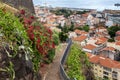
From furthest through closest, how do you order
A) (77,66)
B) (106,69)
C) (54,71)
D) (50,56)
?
(106,69) → (50,56) → (77,66) → (54,71)

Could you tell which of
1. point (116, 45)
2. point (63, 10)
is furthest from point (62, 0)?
point (116, 45)

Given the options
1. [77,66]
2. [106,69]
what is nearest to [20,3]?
[77,66]

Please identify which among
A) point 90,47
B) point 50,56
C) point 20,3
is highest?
point 20,3

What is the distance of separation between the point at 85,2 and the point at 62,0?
1259cm

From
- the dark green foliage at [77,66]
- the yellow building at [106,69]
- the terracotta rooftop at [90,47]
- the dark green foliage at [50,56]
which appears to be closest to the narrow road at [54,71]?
the dark green foliage at [50,56]

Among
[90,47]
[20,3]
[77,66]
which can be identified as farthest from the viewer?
[90,47]

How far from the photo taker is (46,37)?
6645mm

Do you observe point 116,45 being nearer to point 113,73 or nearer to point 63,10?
point 113,73

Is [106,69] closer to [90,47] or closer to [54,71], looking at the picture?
[90,47]

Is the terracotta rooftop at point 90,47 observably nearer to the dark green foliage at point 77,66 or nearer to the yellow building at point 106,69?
the yellow building at point 106,69

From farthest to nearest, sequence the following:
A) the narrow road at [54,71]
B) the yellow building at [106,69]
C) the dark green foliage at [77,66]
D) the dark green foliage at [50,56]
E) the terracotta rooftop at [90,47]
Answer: the terracotta rooftop at [90,47] < the yellow building at [106,69] < the dark green foliage at [50,56] < the dark green foliage at [77,66] < the narrow road at [54,71]

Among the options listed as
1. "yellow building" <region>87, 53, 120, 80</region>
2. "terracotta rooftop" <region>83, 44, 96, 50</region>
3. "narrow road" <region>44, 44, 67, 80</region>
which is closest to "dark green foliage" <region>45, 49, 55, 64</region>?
"narrow road" <region>44, 44, 67, 80</region>

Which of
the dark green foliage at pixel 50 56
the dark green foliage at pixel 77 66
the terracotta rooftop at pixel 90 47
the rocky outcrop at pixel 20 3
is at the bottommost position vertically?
the terracotta rooftop at pixel 90 47

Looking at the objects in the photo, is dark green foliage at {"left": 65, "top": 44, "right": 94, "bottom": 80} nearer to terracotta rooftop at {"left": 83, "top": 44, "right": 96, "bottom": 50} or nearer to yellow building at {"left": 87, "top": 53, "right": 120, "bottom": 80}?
yellow building at {"left": 87, "top": 53, "right": 120, "bottom": 80}
